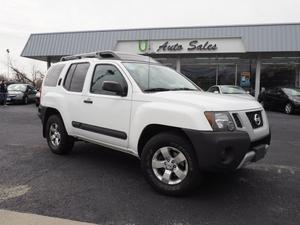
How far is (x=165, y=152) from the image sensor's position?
4.50 m

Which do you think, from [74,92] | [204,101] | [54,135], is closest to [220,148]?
[204,101]

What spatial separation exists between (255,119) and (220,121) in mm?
760

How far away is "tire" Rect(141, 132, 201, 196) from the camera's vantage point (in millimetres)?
4270

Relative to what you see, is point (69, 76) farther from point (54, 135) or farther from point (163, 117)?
point (163, 117)

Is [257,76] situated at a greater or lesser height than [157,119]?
greater

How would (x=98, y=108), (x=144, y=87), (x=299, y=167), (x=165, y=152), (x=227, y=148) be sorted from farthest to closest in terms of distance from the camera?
(x=299, y=167), (x=98, y=108), (x=144, y=87), (x=165, y=152), (x=227, y=148)

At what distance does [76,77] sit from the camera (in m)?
6.25

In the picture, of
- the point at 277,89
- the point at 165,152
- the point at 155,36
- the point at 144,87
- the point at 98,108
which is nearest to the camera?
the point at 165,152

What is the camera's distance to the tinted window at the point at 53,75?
6.82m

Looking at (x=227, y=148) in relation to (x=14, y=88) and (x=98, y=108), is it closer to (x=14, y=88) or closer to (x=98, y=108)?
(x=98, y=108)

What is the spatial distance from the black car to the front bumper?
42.5 feet

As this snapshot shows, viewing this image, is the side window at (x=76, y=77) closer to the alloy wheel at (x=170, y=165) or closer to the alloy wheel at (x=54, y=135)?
the alloy wheel at (x=54, y=135)

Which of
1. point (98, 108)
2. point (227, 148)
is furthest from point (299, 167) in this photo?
point (98, 108)

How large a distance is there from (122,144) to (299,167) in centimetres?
319
